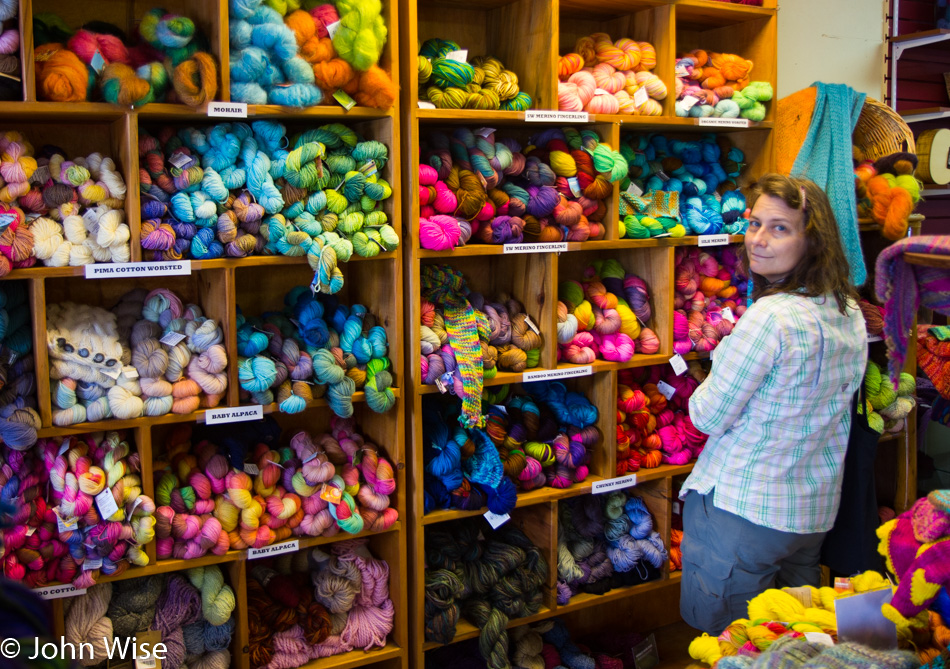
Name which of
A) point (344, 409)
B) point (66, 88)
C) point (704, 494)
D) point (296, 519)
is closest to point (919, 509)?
point (704, 494)

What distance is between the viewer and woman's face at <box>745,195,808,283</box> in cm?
179

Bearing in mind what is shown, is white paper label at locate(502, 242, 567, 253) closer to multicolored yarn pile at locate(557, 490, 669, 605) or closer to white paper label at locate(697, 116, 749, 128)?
white paper label at locate(697, 116, 749, 128)

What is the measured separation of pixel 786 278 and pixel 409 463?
3.34 feet

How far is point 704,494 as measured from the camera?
6.15ft

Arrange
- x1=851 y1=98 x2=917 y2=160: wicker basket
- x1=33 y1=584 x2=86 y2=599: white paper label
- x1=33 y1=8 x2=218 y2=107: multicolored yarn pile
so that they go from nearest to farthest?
x1=33 y1=8 x2=218 y2=107: multicolored yarn pile, x1=33 y1=584 x2=86 y2=599: white paper label, x1=851 y1=98 x2=917 y2=160: wicker basket

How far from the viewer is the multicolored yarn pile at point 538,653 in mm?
2332

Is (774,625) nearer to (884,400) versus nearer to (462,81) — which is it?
(462,81)

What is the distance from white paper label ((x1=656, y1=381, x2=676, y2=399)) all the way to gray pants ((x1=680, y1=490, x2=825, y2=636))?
0.62 m

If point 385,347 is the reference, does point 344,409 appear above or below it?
below

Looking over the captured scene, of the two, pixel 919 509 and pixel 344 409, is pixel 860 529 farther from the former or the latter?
pixel 344 409

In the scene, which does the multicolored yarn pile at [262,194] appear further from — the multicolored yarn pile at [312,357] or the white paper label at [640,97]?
the white paper label at [640,97]

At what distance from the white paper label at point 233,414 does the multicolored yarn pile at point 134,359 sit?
0.11 feet

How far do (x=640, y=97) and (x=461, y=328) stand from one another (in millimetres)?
829

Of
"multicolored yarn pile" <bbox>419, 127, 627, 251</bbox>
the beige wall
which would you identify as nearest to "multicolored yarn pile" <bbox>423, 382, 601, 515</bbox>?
"multicolored yarn pile" <bbox>419, 127, 627, 251</bbox>
